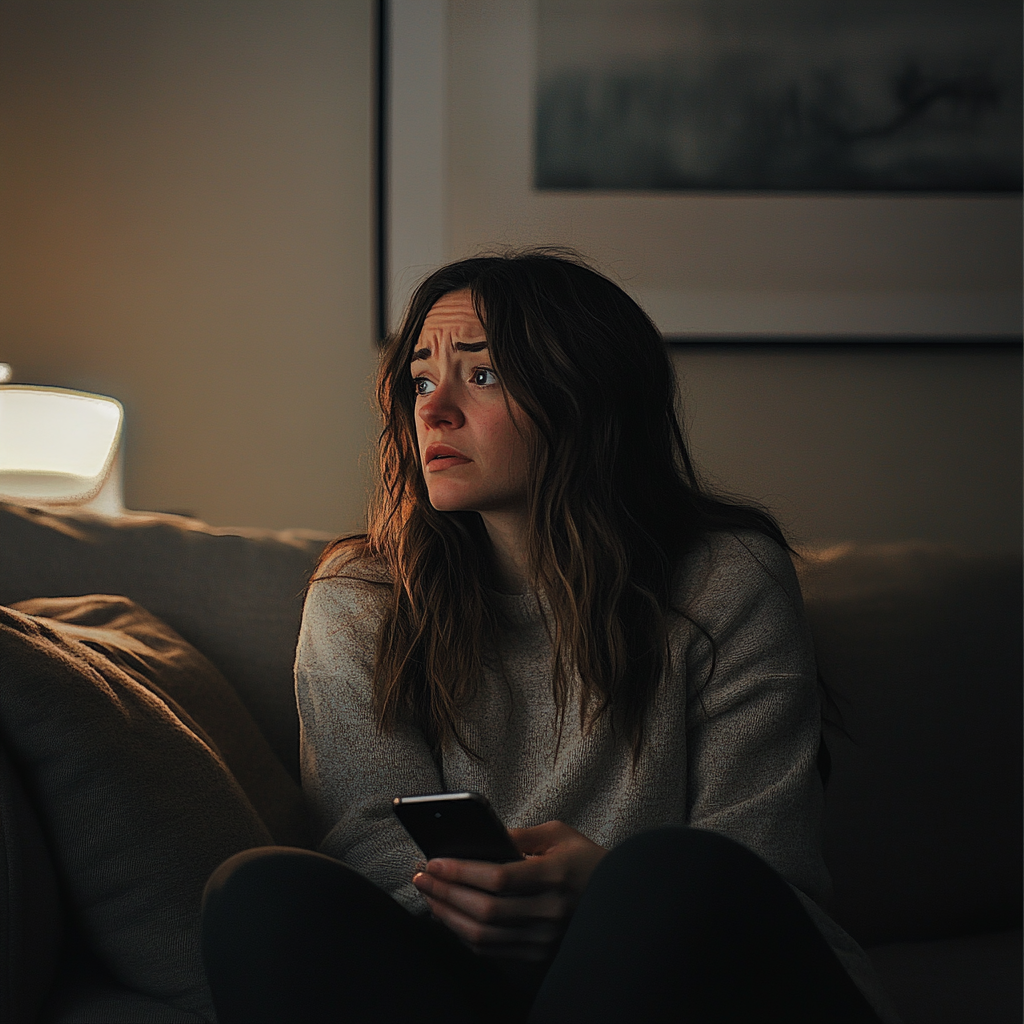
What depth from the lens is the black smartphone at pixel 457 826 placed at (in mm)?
775

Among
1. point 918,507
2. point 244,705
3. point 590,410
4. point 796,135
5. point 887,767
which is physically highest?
point 796,135

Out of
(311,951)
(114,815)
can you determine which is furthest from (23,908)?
(311,951)

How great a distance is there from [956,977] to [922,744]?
0.29 metres

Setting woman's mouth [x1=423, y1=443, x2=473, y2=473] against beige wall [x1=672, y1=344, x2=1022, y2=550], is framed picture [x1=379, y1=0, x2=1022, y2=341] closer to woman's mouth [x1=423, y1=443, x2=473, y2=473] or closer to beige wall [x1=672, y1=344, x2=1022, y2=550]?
beige wall [x1=672, y1=344, x2=1022, y2=550]

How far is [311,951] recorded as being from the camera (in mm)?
722

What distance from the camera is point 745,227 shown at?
1826mm

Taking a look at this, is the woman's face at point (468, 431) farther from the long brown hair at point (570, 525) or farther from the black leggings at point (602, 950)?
the black leggings at point (602, 950)

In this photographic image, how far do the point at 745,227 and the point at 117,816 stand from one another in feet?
4.77

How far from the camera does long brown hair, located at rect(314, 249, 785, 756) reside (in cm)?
107

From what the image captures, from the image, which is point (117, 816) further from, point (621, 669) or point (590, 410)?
point (590, 410)

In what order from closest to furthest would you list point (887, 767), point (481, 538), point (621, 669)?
point (621, 669) → point (481, 538) → point (887, 767)

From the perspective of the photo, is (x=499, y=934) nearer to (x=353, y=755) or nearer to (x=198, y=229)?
(x=353, y=755)

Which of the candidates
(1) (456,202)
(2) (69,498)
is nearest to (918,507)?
(1) (456,202)

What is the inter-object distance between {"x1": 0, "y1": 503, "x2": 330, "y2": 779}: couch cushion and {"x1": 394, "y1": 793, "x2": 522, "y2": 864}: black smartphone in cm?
44
